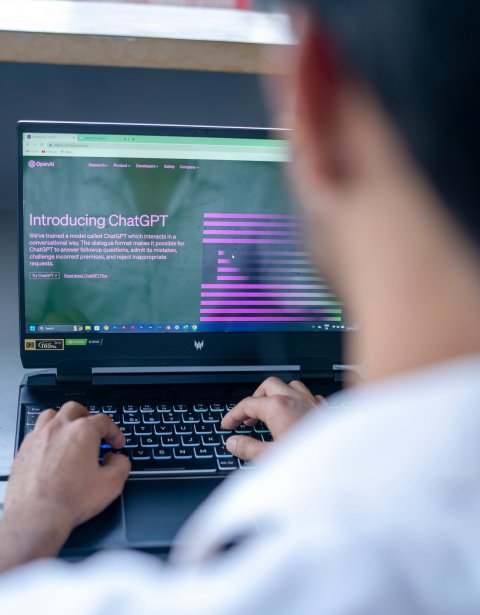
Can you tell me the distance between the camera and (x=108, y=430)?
888 mm

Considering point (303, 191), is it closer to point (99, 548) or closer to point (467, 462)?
point (467, 462)

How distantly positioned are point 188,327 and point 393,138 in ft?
2.46

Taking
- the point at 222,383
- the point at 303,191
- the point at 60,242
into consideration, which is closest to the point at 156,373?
the point at 222,383

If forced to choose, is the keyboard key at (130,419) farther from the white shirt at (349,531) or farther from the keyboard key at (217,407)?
the white shirt at (349,531)

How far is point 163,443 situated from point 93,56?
1.83 ft

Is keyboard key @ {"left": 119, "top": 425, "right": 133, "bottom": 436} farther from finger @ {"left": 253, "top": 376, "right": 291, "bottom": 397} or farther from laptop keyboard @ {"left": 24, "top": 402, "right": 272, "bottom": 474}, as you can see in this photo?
finger @ {"left": 253, "top": 376, "right": 291, "bottom": 397}

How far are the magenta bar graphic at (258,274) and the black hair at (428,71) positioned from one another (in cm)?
70

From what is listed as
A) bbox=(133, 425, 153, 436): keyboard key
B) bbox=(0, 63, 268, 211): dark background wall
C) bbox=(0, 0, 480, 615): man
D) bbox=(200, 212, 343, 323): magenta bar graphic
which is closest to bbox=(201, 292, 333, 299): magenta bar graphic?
bbox=(200, 212, 343, 323): magenta bar graphic

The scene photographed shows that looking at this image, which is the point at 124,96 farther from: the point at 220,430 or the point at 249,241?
the point at 220,430

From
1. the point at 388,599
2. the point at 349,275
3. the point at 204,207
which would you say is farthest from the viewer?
the point at 204,207

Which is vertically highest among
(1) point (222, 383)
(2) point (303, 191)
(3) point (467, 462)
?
(2) point (303, 191)

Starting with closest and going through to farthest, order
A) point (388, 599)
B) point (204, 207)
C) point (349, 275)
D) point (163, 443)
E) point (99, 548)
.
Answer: point (388, 599)
point (349, 275)
point (99, 548)
point (163, 443)
point (204, 207)

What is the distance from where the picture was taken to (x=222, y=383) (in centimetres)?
109

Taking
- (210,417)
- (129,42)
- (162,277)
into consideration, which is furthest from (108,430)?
(129,42)
